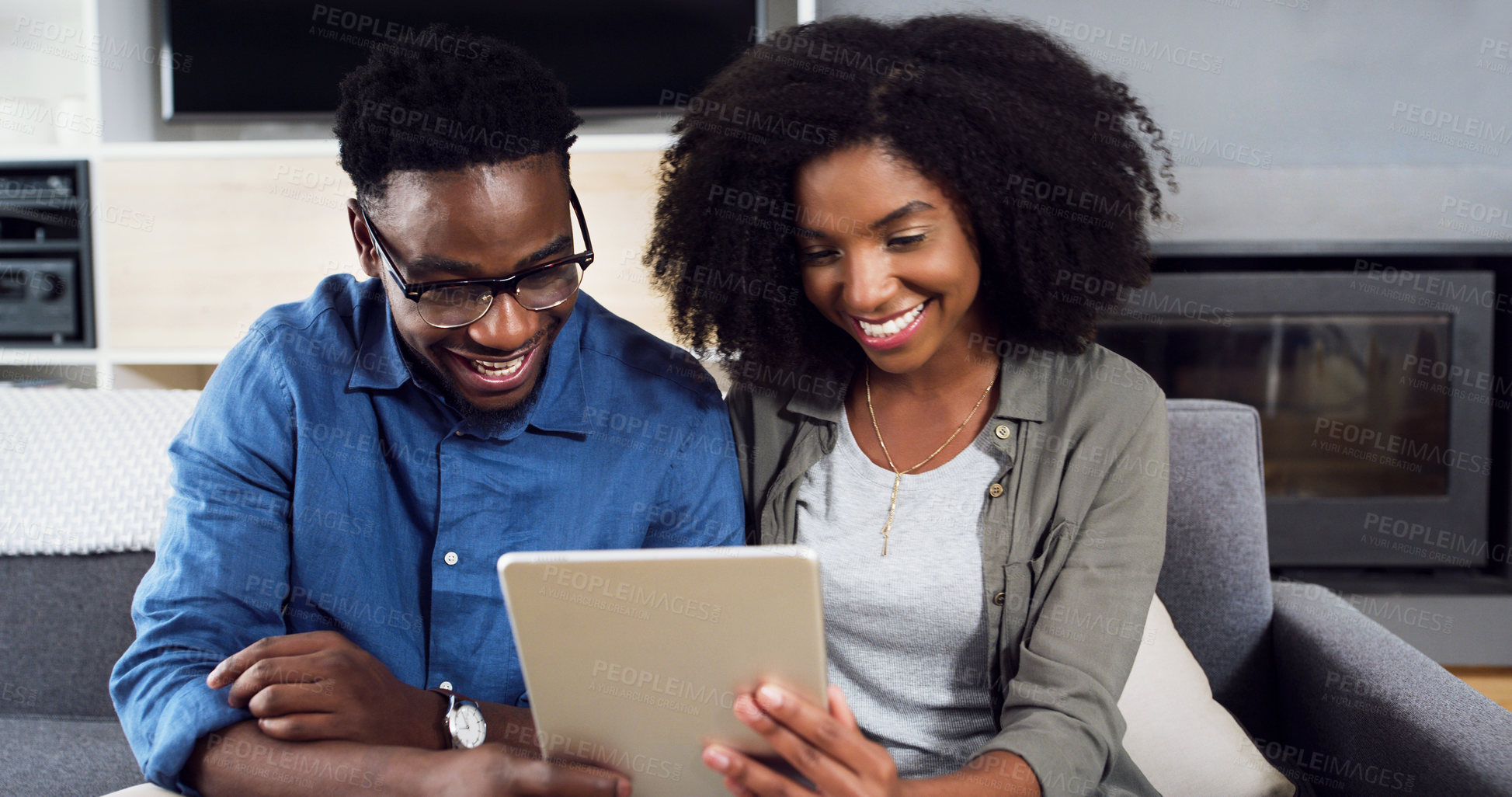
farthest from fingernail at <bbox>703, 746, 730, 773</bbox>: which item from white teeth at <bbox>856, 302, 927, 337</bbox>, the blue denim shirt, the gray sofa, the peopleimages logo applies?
the peopleimages logo

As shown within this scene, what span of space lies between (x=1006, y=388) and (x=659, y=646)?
544 millimetres

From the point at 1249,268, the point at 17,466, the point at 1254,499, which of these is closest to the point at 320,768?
the point at 17,466

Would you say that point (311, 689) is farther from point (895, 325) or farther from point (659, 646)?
point (895, 325)

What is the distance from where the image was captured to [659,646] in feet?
2.52

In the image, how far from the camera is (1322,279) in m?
2.35

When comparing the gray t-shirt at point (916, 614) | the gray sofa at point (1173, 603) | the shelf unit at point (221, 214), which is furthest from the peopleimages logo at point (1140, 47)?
the gray t-shirt at point (916, 614)

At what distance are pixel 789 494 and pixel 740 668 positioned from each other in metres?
0.40

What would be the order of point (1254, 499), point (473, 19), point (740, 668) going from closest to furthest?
point (740, 668)
point (1254, 499)
point (473, 19)

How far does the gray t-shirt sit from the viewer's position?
3.57ft

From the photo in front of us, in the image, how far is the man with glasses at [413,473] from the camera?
35.0 inches

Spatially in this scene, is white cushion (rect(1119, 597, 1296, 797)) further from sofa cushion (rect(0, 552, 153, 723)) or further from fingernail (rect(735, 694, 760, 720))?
sofa cushion (rect(0, 552, 153, 723))

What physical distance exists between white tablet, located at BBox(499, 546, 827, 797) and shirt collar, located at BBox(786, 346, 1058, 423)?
45 cm

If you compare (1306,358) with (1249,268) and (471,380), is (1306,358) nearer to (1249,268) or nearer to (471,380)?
(1249,268)

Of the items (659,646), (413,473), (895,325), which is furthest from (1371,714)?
(413,473)
